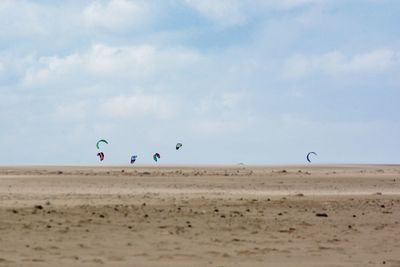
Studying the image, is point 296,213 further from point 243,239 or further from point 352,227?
point 243,239

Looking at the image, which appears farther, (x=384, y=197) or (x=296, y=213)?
(x=384, y=197)

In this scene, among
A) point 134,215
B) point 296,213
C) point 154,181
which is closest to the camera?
point 134,215

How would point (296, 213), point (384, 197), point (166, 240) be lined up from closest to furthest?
point (166, 240) < point (296, 213) < point (384, 197)

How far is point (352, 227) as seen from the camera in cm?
1620

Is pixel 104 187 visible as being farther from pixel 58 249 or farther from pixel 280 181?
pixel 58 249

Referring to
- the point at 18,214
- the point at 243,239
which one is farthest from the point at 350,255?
the point at 18,214

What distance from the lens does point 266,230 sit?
602 inches

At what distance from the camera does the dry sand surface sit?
40.8ft

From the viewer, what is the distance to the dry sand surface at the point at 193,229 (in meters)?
12.4

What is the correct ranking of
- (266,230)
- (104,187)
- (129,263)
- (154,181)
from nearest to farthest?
(129,263)
(266,230)
(104,187)
(154,181)

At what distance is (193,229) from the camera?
15.0 meters

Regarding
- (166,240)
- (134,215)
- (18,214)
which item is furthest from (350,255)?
(18,214)

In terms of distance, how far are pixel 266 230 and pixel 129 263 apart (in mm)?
4454

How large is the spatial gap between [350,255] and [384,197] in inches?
372
